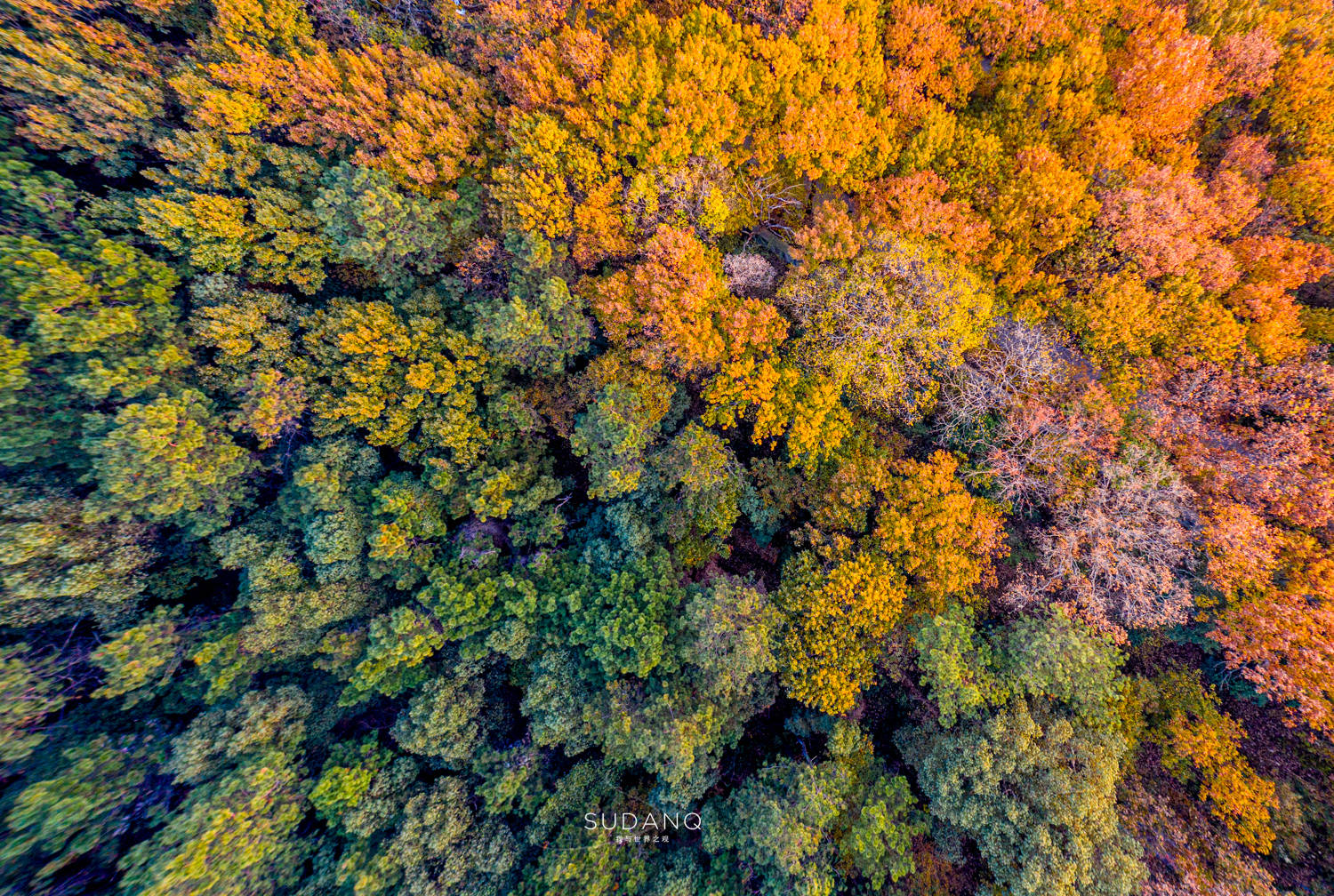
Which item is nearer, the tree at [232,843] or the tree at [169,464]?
the tree at [232,843]

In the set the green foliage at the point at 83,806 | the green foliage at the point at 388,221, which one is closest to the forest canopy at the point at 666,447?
the green foliage at the point at 83,806

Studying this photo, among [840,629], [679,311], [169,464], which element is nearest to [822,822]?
[840,629]

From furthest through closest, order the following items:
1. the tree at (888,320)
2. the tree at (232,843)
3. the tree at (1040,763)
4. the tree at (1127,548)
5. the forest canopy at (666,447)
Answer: the tree at (888,320), the tree at (1127,548), the forest canopy at (666,447), the tree at (1040,763), the tree at (232,843)

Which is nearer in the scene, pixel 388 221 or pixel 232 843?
pixel 232 843

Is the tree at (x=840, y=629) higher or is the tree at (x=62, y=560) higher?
the tree at (x=840, y=629)

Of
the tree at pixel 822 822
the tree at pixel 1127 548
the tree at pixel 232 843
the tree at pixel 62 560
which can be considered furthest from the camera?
the tree at pixel 1127 548

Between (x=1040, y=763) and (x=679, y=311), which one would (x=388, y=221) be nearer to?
(x=679, y=311)

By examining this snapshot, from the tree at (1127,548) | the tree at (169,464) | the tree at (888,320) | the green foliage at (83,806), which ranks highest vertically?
the tree at (888,320)

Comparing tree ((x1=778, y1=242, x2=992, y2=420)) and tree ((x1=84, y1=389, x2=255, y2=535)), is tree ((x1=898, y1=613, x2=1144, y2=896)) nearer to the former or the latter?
tree ((x1=778, y1=242, x2=992, y2=420))

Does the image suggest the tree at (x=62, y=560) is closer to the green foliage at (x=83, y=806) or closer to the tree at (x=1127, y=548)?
the green foliage at (x=83, y=806)
